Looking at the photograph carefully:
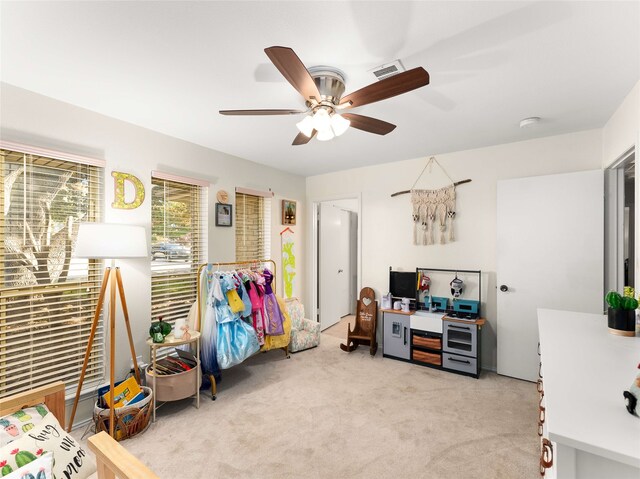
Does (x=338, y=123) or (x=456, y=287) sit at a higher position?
(x=338, y=123)

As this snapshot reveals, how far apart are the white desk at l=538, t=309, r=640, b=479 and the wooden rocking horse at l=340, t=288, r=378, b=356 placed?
2519 millimetres

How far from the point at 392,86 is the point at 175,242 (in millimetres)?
2560

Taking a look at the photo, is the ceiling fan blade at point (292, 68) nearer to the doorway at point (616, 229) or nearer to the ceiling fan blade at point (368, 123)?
the ceiling fan blade at point (368, 123)

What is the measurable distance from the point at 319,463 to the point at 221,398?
122 cm

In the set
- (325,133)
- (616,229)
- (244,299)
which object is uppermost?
(325,133)

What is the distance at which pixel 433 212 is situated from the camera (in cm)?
373

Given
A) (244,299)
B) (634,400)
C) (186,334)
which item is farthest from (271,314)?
(634,400)

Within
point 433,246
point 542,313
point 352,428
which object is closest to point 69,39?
point 352,428

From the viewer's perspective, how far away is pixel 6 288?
2033 millimetres

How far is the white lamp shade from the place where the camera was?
2045 mm

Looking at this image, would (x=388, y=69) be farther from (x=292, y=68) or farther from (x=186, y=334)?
(x=186, y=334)

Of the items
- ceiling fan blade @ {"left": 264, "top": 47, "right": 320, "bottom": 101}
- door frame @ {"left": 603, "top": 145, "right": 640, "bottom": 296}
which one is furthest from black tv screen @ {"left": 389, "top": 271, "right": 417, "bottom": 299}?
ceiling fan blade @ {"left": 264, "top": 47, "right": 320, "bottom": 101}

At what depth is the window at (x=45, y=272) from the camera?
206 centimetres

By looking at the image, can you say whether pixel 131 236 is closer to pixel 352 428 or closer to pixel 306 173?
pixel 352 428
